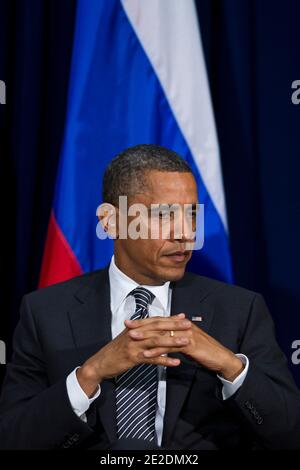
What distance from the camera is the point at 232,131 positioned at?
7.70 ft

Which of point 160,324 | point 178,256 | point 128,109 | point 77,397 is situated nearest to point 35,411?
point 77,397

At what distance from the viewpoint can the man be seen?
1.51m

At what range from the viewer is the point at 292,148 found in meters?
2.29

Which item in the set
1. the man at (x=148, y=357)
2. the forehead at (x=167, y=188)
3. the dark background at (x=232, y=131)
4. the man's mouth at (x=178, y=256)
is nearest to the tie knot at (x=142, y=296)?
the man at (x=148, y=357)

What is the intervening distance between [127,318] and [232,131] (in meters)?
0.88

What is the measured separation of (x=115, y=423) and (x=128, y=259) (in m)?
0.41

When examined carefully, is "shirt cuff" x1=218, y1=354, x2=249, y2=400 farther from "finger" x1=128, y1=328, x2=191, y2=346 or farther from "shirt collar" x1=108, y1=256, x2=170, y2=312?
"shirt collar" x1=108, y1=256, x2=170, y2=312

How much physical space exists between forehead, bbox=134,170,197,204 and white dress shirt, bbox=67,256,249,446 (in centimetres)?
25

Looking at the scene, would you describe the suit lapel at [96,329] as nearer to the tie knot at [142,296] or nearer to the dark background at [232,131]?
the tie knot at [142,296]

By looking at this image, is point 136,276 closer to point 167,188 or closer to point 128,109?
point 167,188

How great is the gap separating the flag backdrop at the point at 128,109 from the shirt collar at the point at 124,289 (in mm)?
402

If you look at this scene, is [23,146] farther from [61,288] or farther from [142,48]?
[61,288]

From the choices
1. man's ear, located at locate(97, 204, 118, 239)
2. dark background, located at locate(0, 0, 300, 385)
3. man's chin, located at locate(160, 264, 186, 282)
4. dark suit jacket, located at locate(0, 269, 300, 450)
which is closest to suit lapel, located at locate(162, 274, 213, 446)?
dark suit jacket, located at locate(0, 269, 300, 450)
